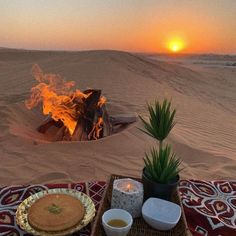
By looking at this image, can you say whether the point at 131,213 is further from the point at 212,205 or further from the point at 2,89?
the point at 2,89

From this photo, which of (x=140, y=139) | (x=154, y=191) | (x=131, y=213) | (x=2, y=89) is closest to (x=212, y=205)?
(x=154, y=191)

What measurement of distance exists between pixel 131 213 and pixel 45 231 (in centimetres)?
58

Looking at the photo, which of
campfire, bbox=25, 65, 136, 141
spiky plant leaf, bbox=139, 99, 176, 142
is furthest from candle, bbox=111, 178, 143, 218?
campfire, bbox=25, 65, 136, 141

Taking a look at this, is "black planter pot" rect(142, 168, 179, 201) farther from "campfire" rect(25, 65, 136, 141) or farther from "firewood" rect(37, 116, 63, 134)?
A: "firewood" rect(37, 116, 63, 134)

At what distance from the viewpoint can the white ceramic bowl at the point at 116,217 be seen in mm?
1851

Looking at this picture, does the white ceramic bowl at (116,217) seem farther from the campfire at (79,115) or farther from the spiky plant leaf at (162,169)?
the campfire at (79,115)

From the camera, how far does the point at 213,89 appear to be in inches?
512

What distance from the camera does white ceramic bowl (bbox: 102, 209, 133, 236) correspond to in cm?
185

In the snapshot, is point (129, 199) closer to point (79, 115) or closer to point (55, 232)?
point (55, 232)

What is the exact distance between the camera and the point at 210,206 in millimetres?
2758

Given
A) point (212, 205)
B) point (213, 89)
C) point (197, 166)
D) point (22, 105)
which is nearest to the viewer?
point (212, 205)

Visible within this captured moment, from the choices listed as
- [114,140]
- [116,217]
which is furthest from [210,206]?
[114,140]

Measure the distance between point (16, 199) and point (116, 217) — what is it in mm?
1058

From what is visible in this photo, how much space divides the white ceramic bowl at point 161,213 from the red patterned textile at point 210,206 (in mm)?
449
